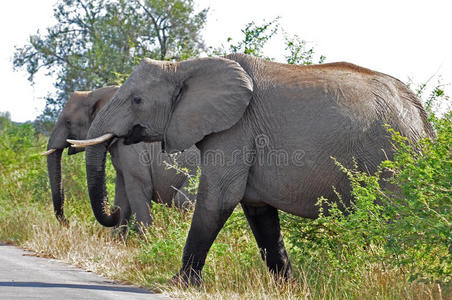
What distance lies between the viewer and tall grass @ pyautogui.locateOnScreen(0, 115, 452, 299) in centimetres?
651

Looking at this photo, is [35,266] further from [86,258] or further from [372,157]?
[372,157]

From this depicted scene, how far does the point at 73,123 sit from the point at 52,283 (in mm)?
4534

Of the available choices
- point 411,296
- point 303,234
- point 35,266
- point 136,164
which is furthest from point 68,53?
point 411,296

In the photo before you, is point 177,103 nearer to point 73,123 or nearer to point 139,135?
point 139,135

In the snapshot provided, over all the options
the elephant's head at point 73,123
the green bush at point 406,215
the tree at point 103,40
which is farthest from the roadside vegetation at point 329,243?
the tree at point 103,40

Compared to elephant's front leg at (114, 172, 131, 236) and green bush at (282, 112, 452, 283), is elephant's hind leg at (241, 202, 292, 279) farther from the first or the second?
elephant's front leg at (114, 172, 131, 236)

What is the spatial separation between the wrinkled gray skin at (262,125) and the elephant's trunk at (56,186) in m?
3.94

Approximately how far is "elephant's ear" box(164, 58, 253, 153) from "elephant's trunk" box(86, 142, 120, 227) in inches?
43.8

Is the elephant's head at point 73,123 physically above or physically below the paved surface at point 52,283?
above

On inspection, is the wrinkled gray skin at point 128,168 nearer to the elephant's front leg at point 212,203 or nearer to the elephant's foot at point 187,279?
the elephant's foot at point 187,279

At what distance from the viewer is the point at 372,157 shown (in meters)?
7.32

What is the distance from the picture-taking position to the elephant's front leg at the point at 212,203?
7598 mm

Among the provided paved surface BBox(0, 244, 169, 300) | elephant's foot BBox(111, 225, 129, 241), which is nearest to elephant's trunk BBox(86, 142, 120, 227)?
paved surface BBox(0, 244, 169, 300)

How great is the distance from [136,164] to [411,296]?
594 cm
